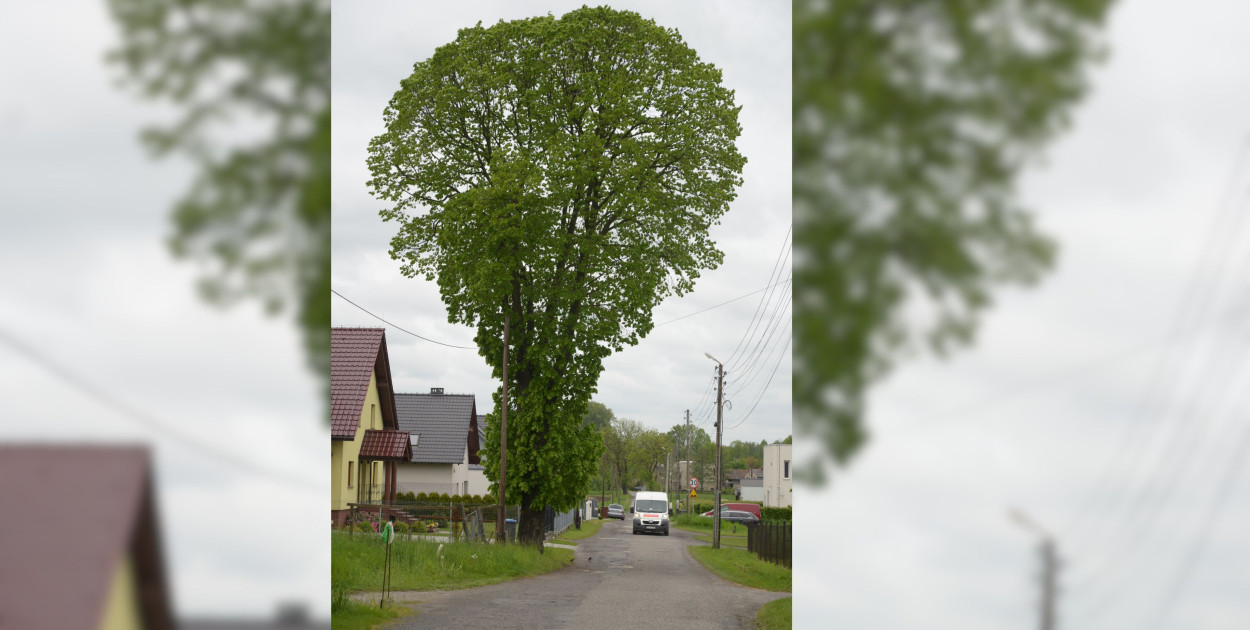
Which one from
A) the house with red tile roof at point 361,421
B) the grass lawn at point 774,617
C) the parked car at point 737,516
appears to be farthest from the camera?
the parked car at point 737,516

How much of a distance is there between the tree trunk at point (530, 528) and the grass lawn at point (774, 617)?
7949 millimetres

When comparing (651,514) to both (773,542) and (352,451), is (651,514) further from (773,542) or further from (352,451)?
(773,542)

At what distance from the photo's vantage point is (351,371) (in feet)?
66.7

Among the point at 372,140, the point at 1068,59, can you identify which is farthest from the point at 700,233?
the point at 1068,59

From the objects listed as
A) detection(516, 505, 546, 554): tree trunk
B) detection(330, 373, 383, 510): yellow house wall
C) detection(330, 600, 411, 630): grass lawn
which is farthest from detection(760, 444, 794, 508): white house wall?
detection(330, 600, 411, 630): grass lawn

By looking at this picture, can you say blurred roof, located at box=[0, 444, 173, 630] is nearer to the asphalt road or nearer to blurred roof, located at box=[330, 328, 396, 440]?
the asphalt road

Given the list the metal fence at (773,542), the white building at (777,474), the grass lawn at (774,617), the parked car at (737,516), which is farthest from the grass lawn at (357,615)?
the parked car at (737,516)

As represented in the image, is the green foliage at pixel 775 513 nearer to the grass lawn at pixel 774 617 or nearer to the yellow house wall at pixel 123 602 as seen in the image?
the grass lawn at pixel 774 617

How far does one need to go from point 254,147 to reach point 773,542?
17881 mm

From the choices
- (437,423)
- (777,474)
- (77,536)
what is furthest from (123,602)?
(777,474)

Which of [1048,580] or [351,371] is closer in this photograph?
[1048,580]

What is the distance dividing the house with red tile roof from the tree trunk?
4.10 metres

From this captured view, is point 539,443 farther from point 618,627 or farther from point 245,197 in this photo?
point 245,197

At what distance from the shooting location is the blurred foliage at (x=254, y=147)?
1734 mm
